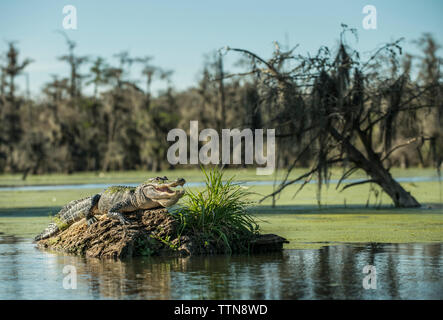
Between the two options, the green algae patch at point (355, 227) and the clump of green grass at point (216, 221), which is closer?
the clump of green grass at point (216, 221)

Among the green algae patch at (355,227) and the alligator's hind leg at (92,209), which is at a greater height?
the alligator's hind leg at (92,209)

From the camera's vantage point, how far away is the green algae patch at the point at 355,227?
13.8 m

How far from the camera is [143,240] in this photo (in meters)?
12.2

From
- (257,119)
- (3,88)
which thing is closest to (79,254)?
(257,119)

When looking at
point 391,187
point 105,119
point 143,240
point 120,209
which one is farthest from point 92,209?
point 105,119

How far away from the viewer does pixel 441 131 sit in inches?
861

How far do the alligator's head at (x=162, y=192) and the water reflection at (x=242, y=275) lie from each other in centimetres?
132

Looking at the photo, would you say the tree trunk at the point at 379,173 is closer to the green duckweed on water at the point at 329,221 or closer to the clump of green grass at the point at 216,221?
the green duckweed on water at the point at 329,221

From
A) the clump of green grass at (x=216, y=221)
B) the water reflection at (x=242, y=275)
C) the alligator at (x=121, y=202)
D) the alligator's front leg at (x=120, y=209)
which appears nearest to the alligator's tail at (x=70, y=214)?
the alligator at (x=121, y=202)

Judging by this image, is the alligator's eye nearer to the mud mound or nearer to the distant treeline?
the mud mound

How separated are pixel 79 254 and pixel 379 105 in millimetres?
10899

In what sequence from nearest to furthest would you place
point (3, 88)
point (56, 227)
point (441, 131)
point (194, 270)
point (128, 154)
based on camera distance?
1. point (194, 270)
2. point (56, 227)
3. point (441, 131)
4. point (128, 154)
5. point (3, 88)
